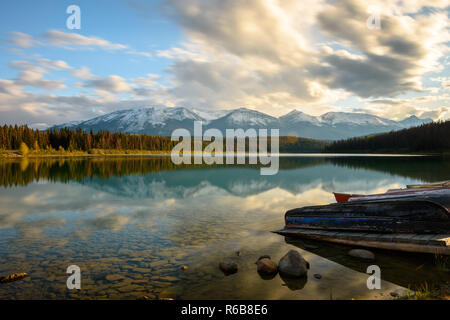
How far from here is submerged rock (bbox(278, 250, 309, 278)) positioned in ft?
33.7

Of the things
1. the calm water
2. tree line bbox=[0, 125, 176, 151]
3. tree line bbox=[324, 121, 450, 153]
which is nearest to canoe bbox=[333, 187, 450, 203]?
the calm water

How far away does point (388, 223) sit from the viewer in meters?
13.4

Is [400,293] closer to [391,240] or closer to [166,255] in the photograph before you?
[391,240]

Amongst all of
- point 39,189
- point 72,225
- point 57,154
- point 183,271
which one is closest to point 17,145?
point 57,154

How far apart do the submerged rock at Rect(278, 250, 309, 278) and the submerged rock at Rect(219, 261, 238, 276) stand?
5.93ft

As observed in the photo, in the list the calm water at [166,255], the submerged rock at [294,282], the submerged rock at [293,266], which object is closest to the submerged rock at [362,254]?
the calm water at [166,255]

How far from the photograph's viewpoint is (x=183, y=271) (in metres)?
10.7

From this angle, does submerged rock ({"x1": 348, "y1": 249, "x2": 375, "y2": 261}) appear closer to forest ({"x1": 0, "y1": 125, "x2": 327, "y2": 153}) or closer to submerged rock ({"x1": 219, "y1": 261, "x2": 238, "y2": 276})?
Result: submerged rock ({"x1": 219, "y1": 261, "x2": 238, "y2": 276})

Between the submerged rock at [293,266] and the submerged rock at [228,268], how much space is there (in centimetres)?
181

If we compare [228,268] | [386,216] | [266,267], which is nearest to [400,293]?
[266,267]

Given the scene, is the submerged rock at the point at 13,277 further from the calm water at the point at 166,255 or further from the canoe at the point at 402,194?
the canoe at the point at 402,194
